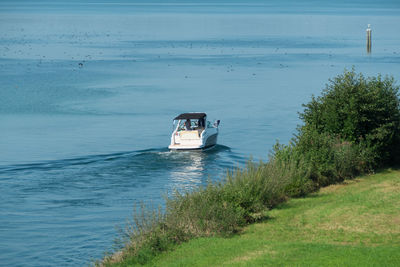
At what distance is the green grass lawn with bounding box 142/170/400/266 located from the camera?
16.1m

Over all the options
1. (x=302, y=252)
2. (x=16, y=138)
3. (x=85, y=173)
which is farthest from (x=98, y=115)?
(x=302, y=252)

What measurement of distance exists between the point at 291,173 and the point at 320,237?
5.39 meters

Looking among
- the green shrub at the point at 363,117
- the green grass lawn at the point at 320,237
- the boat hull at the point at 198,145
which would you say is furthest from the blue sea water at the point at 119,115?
the green shrub at the point at 363,117

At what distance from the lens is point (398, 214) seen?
68.0 feet

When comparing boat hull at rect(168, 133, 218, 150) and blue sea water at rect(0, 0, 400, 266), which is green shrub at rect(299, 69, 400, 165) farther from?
boat hull at rect(168, 133, 218, 150)

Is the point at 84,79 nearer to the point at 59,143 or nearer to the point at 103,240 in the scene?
the point at 59,143

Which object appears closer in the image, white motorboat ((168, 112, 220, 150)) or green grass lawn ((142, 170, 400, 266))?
green grass lawn ((142, 170, 400, 266))

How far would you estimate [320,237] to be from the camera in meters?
19.0

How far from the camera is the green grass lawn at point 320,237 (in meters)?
16.1

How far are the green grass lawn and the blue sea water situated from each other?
4386 millimetres

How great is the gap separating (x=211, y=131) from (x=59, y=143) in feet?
33.3

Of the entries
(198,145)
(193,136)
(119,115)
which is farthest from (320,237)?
(119,115)

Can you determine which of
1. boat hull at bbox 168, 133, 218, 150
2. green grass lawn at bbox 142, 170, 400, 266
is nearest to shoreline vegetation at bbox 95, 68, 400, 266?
green grass lawn at bbox 142, 170, 400, 266

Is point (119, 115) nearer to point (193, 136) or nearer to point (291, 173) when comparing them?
point (193, 136)
